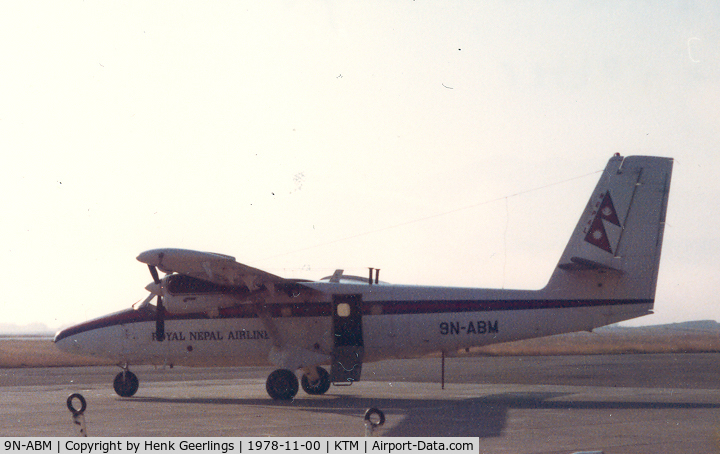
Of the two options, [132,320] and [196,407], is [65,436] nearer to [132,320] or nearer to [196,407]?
[196,407]

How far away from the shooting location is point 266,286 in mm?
19719

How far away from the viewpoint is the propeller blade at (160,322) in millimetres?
21000

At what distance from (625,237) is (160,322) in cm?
1245

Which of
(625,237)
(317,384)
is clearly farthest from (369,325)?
(625,237)

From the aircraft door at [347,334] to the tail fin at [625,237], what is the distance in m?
5.29

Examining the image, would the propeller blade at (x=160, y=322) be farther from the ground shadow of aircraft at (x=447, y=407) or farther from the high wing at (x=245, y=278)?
the ground shadow of aircraft at (x=447, y=407)

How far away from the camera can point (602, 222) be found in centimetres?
1869

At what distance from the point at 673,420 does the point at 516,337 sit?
528cm

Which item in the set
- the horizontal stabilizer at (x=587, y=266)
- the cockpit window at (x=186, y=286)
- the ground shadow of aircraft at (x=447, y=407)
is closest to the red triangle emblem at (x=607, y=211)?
the horizontal stabilizer at (x=587, y=266)

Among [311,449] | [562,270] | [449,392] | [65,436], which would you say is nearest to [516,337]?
[562,270]

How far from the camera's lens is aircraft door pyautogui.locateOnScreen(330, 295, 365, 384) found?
19859 mm

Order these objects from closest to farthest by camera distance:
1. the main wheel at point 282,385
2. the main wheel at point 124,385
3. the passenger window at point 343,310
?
the main wheel at point 282,385 → the passenger window at point 343,310 → the main wheel at point 124,385

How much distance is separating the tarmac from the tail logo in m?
3.85
